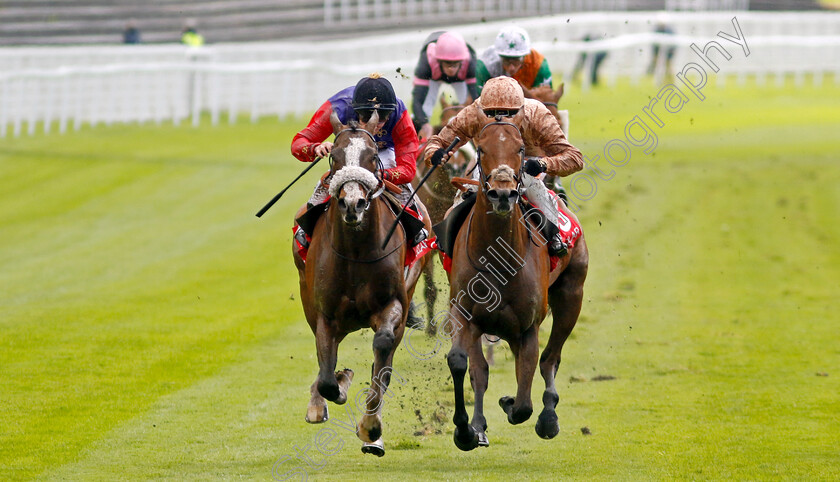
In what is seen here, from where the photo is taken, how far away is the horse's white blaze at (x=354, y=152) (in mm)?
7215

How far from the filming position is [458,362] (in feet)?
23.9

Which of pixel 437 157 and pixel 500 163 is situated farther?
pixel 437 157

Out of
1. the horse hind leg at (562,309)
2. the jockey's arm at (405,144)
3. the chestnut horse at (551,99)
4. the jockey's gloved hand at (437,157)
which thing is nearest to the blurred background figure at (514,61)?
the chestnut horse at (551,99)

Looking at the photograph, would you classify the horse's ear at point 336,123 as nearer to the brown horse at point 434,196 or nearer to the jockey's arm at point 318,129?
the jockey's arm at point 318,129

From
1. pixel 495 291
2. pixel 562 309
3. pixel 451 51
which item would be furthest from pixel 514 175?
pixel 451 51

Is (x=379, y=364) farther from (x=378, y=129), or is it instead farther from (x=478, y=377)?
(x=378, y=129)

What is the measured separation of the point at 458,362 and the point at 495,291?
0.50 m

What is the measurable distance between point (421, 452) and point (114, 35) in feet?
92.4

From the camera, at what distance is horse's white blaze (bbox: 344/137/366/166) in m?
7.21

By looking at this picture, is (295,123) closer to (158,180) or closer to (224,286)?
(158,180)

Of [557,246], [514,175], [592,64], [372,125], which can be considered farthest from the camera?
[592,64]

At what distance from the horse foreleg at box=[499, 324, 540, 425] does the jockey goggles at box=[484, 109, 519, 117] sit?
53.0 inches

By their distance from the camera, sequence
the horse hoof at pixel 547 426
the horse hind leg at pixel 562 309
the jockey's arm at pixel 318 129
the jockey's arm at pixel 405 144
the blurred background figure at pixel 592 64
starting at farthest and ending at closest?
1. the blurred background figure at pixel 592 64
2. the horse hind leg at pixel 562 309
3. the jockey's arm at pixel 405 144
4. the jockey's arm at pixel 318 129
5. the horse hoof at pixel 547 426

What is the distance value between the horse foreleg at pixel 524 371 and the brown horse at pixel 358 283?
827 mm
